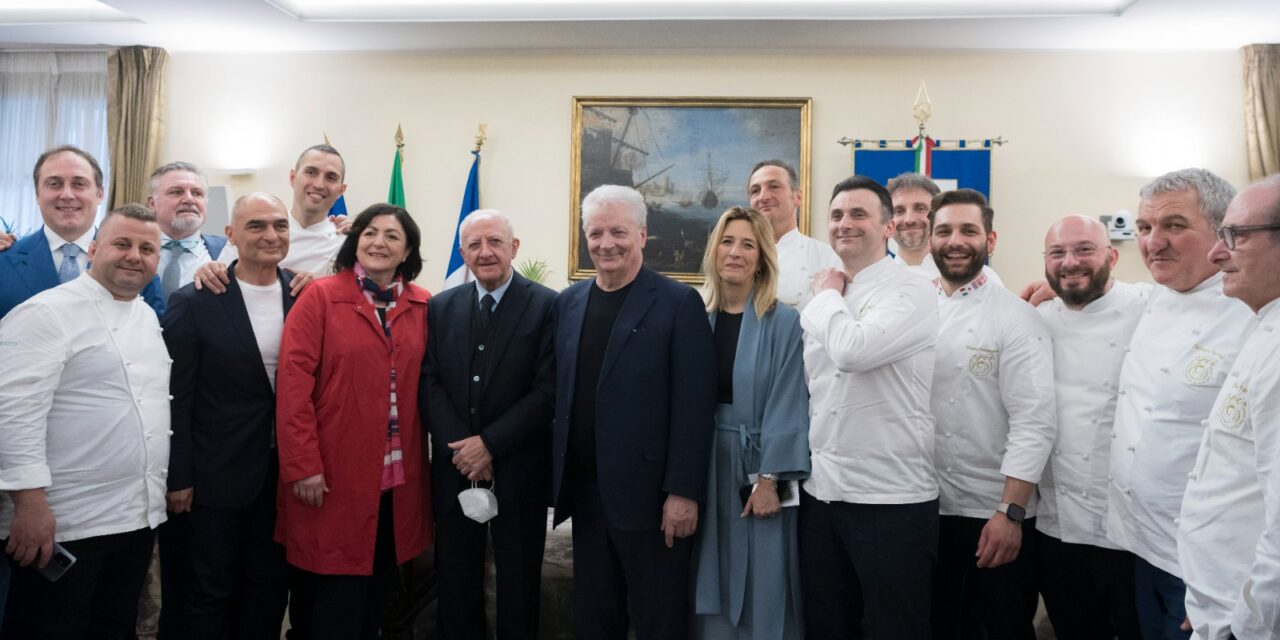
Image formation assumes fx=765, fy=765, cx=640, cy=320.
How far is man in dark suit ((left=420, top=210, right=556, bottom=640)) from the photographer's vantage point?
2.63 metres

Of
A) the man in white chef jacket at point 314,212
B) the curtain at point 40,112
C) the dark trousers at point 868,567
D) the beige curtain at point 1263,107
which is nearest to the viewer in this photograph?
the dark trousers at point 868,567

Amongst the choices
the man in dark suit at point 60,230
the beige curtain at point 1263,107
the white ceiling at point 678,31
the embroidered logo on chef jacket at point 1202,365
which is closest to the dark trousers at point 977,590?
the embroidered logo on chef jacket at point 1202,365

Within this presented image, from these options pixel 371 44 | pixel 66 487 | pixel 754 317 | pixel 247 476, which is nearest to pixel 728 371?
pixel 754 317

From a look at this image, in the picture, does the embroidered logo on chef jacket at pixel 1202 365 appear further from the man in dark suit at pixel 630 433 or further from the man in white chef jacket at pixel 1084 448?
the man in dark suit at pixel 630 433

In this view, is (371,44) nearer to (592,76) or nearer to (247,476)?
(592,76)

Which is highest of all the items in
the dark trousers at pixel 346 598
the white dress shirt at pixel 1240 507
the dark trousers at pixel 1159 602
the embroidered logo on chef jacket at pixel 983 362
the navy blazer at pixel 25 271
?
the navy blazer at pixel 25 271

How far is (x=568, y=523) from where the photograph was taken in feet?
11.6

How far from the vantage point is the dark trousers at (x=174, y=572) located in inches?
102

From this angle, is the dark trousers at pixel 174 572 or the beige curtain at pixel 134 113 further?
the beige curtain at pixel 134 113

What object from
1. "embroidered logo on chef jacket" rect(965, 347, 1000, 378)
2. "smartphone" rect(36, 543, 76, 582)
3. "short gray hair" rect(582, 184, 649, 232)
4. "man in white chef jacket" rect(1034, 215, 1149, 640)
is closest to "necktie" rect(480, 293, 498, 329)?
"short gray hair" rect(582, 184, 649, 232)

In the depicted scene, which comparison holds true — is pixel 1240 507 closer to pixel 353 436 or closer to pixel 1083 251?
pixel 1083 251

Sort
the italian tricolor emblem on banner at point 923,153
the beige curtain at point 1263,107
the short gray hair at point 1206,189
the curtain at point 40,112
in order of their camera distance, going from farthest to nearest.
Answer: the curtain at point 40,112
the italian tricolor emblem on banner at point 923,153
the beige curtain at point 1263,107
the short gray hair at point 1206,189

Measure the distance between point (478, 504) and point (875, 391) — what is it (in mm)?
1348

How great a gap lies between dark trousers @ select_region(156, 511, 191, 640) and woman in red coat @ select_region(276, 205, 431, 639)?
304 millimetres
